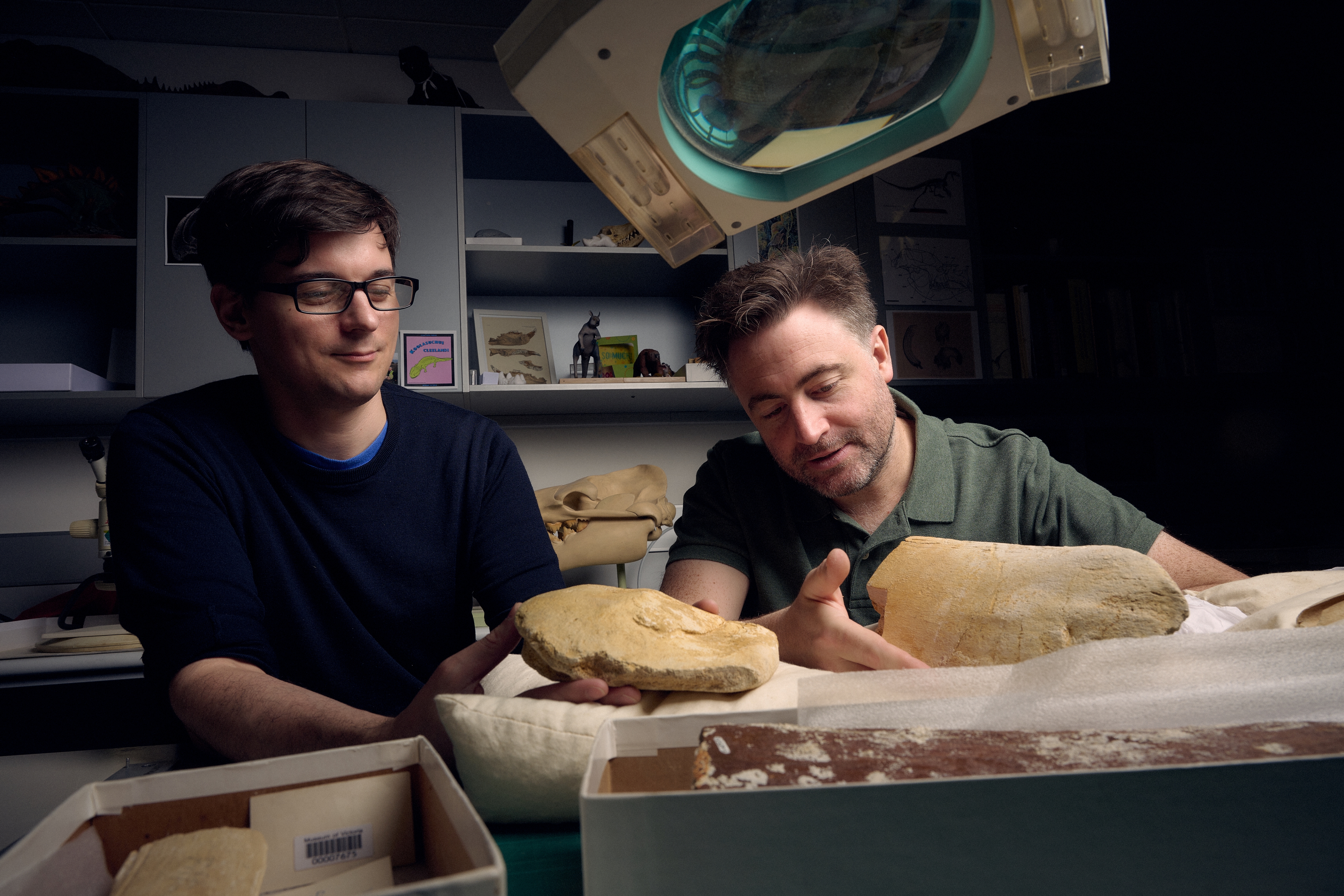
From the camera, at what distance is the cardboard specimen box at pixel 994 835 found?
11.5 inches

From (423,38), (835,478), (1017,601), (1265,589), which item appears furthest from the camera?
(423,38)

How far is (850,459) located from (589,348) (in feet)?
4.61

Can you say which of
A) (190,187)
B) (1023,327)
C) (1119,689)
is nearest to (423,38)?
(190,187)

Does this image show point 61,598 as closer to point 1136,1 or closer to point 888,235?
point 888,235

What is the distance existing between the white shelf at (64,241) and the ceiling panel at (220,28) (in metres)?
0.86

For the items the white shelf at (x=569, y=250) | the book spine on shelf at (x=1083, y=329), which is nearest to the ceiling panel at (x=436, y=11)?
the white shelf at (x=569, y=250)

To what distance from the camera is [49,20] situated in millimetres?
2334

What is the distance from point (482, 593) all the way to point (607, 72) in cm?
79

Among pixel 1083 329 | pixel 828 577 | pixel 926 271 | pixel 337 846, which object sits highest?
pixel 926 271

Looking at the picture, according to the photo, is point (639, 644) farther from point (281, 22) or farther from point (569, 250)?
point (281, 22)

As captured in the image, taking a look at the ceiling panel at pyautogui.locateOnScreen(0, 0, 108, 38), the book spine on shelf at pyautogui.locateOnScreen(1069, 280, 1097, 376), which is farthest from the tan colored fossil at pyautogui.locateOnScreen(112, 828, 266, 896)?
the ceiling panel at pyautogui.locateOnScreen(0, 0, 108, 38)

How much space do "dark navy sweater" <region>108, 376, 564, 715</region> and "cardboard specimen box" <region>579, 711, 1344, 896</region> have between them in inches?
29.4

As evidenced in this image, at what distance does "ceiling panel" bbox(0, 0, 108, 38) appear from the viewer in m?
2.28

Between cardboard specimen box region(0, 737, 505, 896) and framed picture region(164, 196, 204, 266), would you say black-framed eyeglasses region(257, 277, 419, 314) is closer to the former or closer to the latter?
cardboard specimen box region(0, 737, 505, 896)
